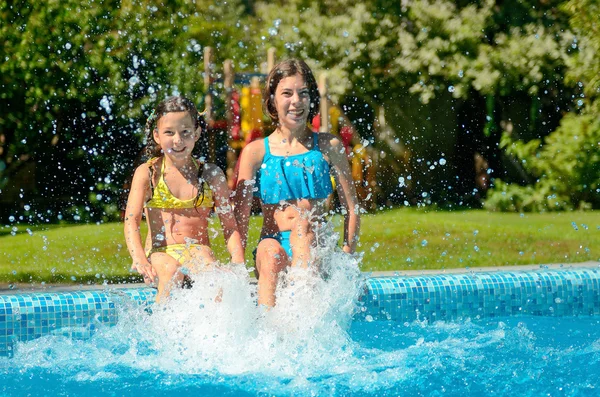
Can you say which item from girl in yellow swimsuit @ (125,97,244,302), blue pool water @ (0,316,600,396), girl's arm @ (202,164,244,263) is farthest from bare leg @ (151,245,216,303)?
blue pool water @ (0,316,600,396)

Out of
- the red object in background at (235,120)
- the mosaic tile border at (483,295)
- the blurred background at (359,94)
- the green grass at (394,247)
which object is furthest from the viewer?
the red object in background at (235,120)

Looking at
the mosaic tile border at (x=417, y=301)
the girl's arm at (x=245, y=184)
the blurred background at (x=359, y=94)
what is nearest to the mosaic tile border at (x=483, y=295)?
the mosaic tile border at (x=417, y=301)

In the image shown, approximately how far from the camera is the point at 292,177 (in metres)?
4.33

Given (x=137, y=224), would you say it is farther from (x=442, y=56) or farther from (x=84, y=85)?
(x=442, y=56)

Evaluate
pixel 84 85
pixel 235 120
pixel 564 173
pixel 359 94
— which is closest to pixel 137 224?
pixel 84 85

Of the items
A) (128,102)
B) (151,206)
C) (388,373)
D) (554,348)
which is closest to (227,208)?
(151,206)

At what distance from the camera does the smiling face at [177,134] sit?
4203 mm

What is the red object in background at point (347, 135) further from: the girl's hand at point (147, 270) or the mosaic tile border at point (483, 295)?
the girl's hand at point (147, 270)

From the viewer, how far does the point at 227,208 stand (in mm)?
4203

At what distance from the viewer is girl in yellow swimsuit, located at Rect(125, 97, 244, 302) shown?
13.6ft

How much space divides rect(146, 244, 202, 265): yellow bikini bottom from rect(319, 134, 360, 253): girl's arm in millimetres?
733

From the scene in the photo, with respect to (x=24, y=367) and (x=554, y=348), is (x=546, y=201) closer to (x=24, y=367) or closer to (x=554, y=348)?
(x=554, y=348)

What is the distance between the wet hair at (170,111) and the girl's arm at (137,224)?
0.45ft

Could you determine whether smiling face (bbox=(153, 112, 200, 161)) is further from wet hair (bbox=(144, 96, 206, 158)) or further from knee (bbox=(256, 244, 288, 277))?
knee (bbox=(256, 244, 288, 277))
